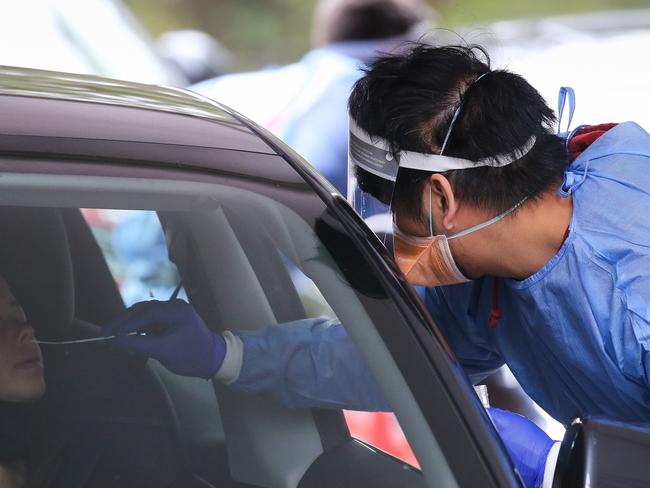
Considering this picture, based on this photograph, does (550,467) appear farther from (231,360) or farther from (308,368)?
(231,360)

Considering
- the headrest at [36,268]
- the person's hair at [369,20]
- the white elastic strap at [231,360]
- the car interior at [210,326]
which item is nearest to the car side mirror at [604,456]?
the car interior at [210,326]

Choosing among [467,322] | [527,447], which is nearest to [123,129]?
[527,447]

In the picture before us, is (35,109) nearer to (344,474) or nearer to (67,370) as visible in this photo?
(67,370)

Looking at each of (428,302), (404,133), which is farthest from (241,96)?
(404,133)

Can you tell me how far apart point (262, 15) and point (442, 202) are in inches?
519

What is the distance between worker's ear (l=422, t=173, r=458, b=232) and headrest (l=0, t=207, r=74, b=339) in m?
0.72

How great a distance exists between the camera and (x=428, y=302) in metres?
2.33

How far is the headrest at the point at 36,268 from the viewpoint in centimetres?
148

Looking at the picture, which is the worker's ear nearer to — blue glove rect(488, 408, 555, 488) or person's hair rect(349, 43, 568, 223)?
person's hair rect(349, 43, 568, 223)

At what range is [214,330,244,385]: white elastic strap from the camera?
150 cm

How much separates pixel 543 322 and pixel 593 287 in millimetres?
171

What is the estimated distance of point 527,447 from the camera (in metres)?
1.79

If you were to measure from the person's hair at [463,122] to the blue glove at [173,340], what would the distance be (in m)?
0.57

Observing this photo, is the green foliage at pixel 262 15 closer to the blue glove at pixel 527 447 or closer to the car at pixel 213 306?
the blue glove at pixel 527 447
